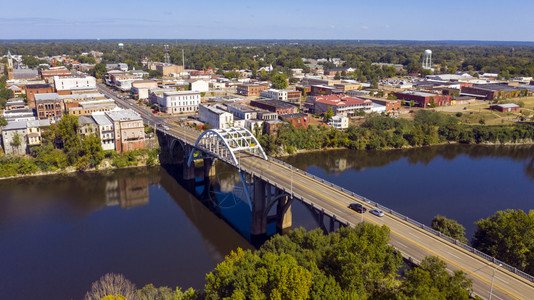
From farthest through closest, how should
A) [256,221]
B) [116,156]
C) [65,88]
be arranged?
[65,88], [116,156], [256,221]

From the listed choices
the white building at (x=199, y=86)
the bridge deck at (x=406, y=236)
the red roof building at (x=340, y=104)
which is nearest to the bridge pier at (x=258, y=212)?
the bridge deck at (x=406, y=236)

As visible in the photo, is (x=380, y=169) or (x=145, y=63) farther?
(x=145, y=63)

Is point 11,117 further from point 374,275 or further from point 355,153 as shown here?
point 374,275

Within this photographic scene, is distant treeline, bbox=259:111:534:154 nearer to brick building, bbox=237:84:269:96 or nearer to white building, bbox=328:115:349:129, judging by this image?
white building, bbox=328:115:349:129

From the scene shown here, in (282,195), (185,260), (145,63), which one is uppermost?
(145,63)

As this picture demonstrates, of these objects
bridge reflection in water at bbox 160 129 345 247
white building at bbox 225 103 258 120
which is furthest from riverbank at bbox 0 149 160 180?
white building at bbox 225 103 258 120

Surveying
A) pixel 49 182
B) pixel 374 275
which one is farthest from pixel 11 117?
pixel 374 275
